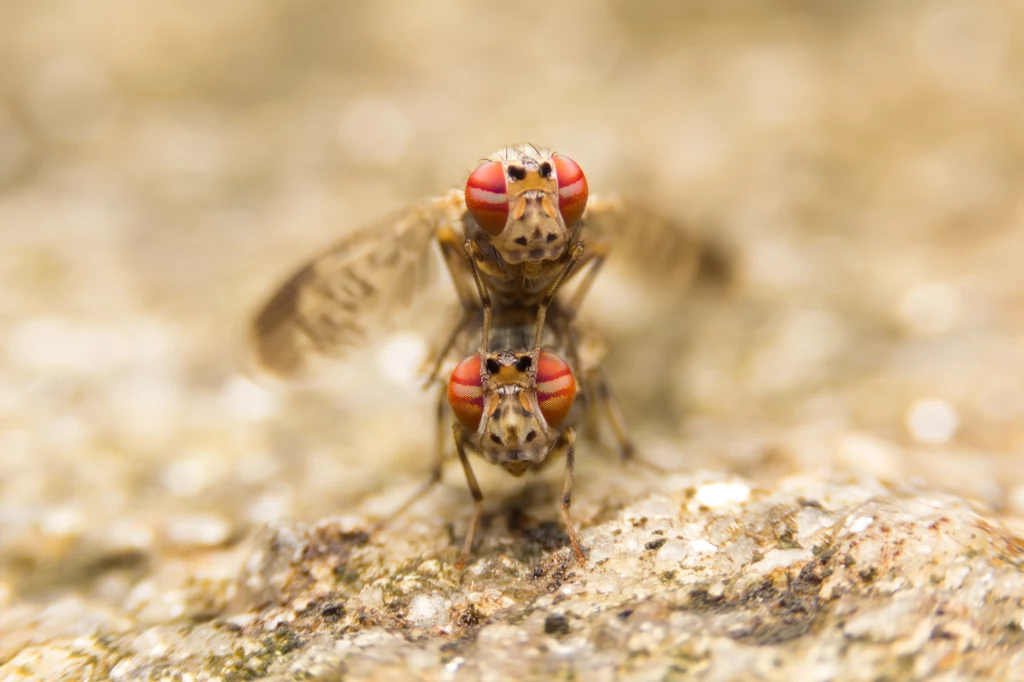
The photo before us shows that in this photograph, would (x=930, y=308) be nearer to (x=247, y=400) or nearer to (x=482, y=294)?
(x=482, y=294)

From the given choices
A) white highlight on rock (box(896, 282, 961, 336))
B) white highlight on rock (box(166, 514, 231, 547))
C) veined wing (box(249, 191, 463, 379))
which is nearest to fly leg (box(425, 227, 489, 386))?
veined wing (box(249, 191, 463, 379))

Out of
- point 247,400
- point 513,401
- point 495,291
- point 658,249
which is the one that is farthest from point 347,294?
point 658,249

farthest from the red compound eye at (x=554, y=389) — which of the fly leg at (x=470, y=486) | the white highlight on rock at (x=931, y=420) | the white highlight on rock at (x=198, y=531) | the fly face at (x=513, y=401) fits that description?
the white highlight on rock at (x=931, y=420)

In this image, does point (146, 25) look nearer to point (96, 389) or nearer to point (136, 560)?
point (96, 389)

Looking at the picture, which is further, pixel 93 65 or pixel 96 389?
pixel 93 65

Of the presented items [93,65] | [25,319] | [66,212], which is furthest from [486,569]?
[93,65]

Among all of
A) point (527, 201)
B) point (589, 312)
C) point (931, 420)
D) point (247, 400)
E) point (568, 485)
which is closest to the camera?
point (527, 201)
